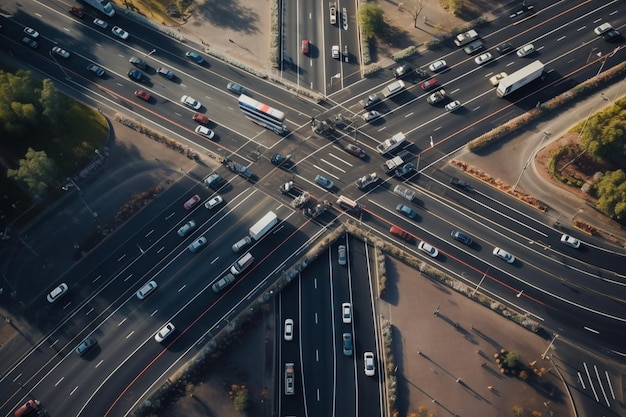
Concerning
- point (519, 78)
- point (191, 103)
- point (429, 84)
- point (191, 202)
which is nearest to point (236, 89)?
point (191, 103)

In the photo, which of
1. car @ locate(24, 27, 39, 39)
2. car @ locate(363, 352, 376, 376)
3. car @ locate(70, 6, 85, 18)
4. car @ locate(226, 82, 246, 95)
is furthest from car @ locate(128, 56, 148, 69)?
car @ locate(363, 352, 376, 376)

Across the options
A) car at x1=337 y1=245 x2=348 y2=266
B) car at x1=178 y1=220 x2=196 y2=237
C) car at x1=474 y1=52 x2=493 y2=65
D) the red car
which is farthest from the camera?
car at x1=474 y1=52 x2=493 y2=65

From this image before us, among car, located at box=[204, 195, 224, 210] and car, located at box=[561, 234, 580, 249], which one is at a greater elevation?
car, located at box=[204, 195, 224, 210]

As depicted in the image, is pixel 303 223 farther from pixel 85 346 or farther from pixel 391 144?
pixel 85 346

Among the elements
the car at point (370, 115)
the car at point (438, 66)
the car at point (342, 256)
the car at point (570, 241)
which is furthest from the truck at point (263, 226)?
the car at point (570, 241)

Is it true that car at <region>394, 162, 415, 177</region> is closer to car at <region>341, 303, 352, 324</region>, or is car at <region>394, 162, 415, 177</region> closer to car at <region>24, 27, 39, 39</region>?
car at <region>341, 303, 352, 324</region>

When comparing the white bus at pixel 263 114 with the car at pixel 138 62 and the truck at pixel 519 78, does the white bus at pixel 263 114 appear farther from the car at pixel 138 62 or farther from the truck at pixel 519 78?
the truck at pixel 519 78

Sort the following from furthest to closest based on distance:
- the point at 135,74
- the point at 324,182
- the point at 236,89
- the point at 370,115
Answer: the point at 135,74 < the point at 236,89 < the point at 370,115 < the point at 324,182
